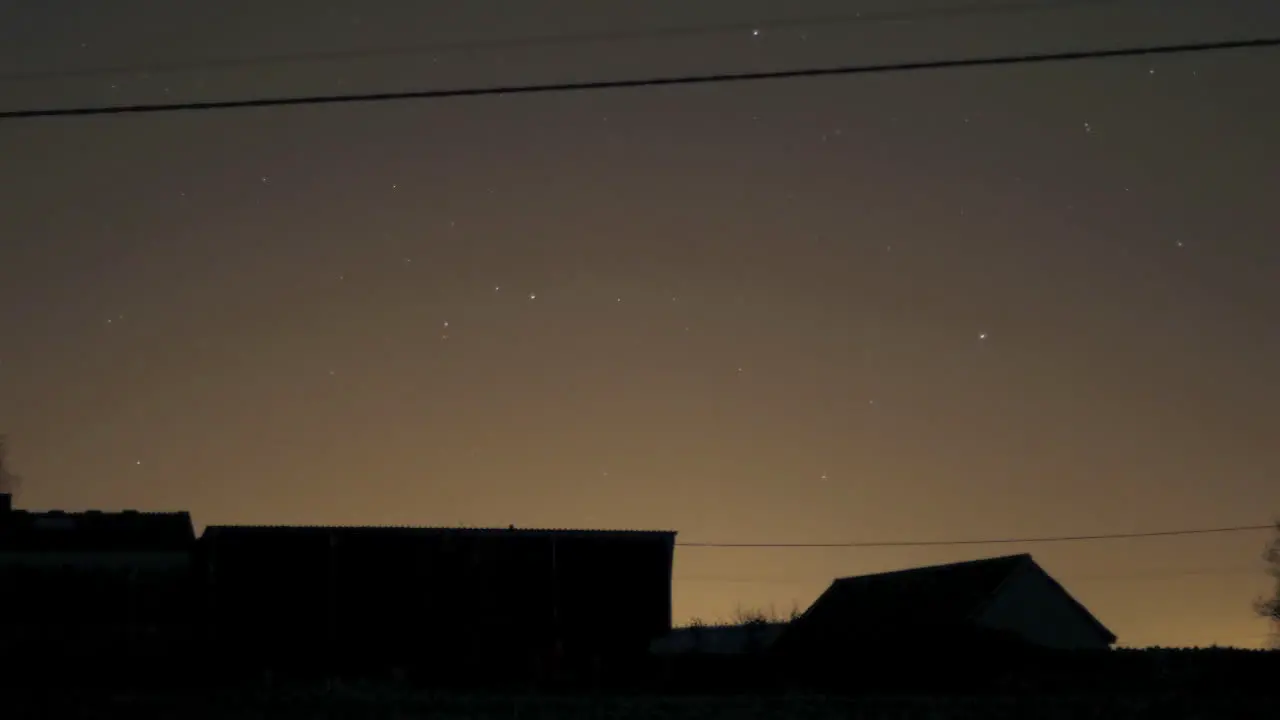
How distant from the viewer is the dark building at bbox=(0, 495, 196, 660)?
1220 inches

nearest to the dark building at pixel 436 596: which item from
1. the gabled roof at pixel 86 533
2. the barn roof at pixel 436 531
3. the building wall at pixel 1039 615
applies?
the barn roof at pixel 436 531

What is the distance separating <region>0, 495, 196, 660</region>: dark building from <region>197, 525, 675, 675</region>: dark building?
7.26ft

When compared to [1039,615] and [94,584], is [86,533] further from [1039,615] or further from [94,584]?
[1039,615]

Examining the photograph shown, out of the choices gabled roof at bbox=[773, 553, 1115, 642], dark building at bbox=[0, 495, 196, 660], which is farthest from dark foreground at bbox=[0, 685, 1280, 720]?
gabled roof at bbox=[773, 553, 1115, 642]

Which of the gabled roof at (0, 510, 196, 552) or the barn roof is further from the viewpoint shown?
the gabled roof at (0, 510, 196, 552)

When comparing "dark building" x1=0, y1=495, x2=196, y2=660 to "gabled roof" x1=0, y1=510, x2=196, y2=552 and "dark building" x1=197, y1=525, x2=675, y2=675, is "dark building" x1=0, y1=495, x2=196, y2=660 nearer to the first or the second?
"gabled roof" x1=0, y1=510, x2=196, y2=552

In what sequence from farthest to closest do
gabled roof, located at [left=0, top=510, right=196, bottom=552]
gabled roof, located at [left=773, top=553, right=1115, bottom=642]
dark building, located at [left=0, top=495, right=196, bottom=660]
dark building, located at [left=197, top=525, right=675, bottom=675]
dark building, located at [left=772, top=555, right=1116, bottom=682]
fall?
gabled roof, located at [left=0, top=510, right=196, bottom=552]
gabled roof, located at [left=773, top=553, right=1115, bottom=642]
dark building, located at [left=772, top=555, right=1116, bottom=682]
dark building, located at [left=197, top=525, right=675, bottom=675]
dark building, located at [left=0, top=495, right=196, bottom=660]

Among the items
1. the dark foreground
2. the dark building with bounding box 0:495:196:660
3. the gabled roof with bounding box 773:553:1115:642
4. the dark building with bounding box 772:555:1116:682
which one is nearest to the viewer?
the dark foreground

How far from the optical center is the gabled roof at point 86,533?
46938 mm

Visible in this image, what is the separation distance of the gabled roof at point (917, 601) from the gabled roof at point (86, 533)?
23.8m

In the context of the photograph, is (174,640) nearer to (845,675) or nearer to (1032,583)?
(845,675)

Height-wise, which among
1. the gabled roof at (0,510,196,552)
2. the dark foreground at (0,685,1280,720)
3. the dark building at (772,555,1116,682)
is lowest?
the dark foreground at (0,685,1280,720)

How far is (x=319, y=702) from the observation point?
20500 mm

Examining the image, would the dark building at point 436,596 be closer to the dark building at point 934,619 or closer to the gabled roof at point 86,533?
the dark building at point 934,619
